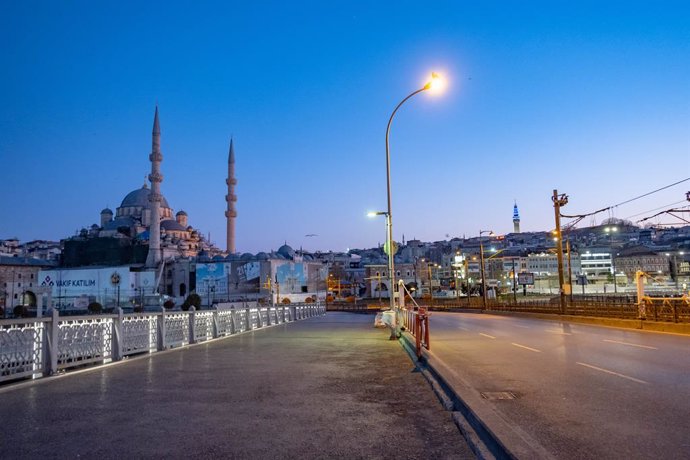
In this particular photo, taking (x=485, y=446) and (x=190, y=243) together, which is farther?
(x=190, y=243)

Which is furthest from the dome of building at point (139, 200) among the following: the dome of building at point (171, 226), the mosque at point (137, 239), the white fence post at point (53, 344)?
the white fence post at point (53, 344)

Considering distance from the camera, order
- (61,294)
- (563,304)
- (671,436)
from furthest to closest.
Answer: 1. (61,294)
2. (563,304)
3. (671,436)

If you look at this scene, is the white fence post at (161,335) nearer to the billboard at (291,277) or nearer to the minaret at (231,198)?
the minaret at (231,198)

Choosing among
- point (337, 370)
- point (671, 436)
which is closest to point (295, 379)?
point (337, 370)

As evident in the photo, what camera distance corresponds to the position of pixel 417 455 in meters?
4.89

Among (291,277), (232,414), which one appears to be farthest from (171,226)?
(232,414)

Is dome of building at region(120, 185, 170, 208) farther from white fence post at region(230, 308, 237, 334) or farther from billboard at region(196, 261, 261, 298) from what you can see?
white fence post at region(230, 308, 237, 334)

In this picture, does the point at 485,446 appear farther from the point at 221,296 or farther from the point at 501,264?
the point at 501,264

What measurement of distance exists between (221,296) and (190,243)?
83.3ft

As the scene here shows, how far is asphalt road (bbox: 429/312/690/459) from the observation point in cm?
506

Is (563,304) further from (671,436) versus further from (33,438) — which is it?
(33,438)

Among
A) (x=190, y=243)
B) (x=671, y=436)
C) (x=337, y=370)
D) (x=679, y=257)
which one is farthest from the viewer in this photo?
(x=190, y=243)

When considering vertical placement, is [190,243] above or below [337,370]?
above

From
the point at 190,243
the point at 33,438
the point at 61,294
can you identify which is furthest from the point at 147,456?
the point at 190,243
